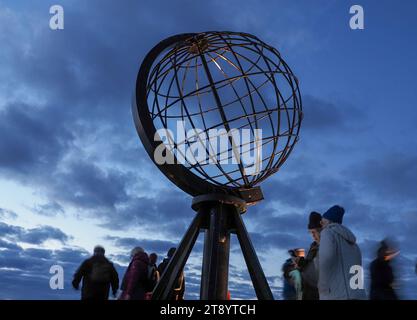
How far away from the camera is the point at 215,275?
564 cm

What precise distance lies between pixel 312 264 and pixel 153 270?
2.27 metres

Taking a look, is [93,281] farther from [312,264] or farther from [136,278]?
[312,264]

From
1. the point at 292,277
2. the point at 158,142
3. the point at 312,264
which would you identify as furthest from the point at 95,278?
the point at 312,264

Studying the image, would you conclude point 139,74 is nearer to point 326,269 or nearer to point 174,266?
point 174,266

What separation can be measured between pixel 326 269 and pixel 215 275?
6.61 feet

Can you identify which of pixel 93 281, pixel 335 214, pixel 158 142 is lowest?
pixel 93 281

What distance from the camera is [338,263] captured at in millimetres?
3885

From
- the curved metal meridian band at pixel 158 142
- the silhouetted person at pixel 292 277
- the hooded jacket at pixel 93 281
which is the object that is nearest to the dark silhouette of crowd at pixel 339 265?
the silhouetted person at pixel 292 277

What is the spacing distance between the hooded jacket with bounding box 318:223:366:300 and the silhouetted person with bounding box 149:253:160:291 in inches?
112

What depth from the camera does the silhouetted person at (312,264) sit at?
4.85 meters

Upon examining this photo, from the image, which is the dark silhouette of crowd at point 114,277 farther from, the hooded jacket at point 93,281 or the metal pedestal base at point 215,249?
the metal pedestal base at point 215,249
